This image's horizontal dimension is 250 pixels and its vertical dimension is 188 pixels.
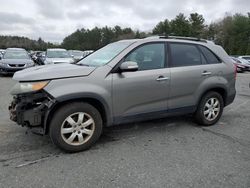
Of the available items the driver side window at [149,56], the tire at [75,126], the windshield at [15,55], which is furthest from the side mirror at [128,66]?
the windshield at [15,55]

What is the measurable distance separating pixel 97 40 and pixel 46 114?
82.5 metres

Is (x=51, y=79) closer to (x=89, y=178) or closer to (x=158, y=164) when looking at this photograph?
(x=89, y=178)

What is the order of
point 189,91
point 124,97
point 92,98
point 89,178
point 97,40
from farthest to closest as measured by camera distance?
point 97,40 < point 189,91 < point 124,97 < point 92,98 < point 89,178

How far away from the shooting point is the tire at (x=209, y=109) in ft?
17.3

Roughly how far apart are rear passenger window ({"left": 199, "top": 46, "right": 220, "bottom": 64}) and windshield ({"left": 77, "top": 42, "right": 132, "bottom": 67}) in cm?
167

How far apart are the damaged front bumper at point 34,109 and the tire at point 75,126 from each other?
16 cm

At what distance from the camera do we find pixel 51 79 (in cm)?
380

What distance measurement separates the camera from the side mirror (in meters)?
4.14

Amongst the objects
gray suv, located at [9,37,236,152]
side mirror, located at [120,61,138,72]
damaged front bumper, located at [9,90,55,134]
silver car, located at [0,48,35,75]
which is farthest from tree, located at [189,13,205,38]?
damaged front bumper, located at [9,90,55,134]

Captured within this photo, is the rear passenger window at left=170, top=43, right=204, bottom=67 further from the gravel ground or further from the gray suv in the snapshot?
the gravel ground

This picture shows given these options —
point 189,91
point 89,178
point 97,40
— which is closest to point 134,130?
point 189,91

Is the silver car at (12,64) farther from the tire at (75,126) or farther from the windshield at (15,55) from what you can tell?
the tire at (75,126)

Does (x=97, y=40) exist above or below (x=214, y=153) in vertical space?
above

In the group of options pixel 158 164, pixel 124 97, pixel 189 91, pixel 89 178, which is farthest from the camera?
pixel 189 91
